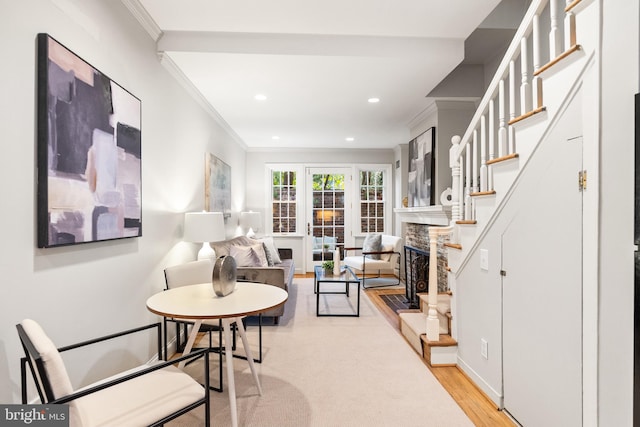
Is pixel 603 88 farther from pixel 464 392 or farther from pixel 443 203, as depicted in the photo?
pixel 443 203

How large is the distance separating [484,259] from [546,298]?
59 centimetres

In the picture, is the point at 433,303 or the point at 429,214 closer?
the point at 433,303

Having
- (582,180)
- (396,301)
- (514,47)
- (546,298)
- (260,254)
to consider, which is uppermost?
(514,47)

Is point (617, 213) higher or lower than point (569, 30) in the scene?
lower

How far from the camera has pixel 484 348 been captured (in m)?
2.30

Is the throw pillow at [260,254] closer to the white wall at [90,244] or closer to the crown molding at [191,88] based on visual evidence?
the white wall at [90,244]

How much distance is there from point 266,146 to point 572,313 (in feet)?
19.4

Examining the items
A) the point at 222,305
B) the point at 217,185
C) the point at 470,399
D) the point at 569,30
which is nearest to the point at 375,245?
the point at 217,185

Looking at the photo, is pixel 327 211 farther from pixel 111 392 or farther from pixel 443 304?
pixel 111 392

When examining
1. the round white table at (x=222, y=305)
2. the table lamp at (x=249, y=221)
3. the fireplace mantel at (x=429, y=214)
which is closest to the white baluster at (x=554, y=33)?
the round white table at (x=222, y=305)

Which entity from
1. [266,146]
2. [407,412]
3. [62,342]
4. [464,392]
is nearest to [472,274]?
[464,392]

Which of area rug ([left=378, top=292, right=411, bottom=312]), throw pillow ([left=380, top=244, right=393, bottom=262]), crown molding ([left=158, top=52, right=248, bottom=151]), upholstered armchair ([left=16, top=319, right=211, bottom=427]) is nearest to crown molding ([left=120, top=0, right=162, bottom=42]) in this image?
crown molding ([left=158, top=52, right=248, bottom=151])

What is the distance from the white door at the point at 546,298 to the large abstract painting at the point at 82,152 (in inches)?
94.0

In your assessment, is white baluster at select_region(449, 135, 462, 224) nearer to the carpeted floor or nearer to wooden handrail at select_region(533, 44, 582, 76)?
wooden handrail at select_region(533, 44, 582, 76)
